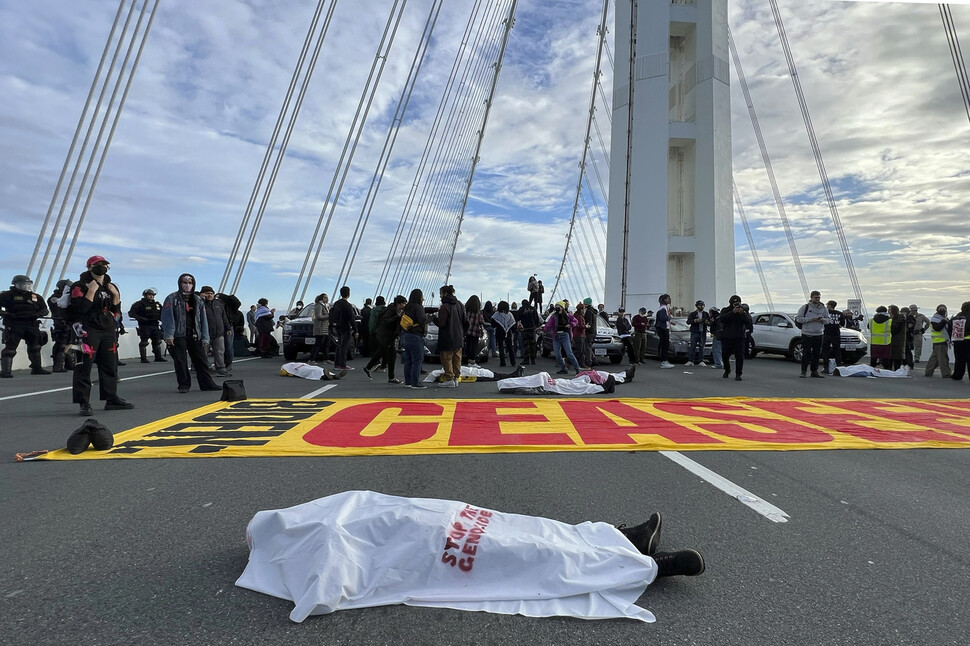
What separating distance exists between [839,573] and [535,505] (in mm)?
1664

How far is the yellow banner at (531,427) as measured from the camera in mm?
5699

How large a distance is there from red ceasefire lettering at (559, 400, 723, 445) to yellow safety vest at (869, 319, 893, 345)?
34.5 feet

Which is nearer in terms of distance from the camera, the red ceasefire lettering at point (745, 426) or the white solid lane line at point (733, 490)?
the white solid lane line at point (733, 490)

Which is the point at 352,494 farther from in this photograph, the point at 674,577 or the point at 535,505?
the point at 674,577

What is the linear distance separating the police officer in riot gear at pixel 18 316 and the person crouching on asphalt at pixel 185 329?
4.65 m

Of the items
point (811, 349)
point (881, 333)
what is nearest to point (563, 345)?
point (811, 349)

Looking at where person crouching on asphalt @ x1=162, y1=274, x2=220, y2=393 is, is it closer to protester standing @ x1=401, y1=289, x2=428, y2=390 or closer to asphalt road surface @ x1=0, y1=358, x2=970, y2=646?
asphalt road surface @ x1=0, y1=358, x2=970, y2=646

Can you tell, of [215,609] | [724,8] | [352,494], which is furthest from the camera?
[724,8]

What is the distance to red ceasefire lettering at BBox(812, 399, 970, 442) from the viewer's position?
21.0ft

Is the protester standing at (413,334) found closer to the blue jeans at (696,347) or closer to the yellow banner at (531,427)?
the yellow banner at (531,427)

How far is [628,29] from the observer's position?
36.8 meters

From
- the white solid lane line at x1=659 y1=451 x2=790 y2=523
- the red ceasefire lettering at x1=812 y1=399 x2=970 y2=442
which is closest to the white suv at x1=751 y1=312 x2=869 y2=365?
the red ceasefire lettering at x1=812 y1=399 x2=970 y2=442

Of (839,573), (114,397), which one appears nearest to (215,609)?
(839,573)

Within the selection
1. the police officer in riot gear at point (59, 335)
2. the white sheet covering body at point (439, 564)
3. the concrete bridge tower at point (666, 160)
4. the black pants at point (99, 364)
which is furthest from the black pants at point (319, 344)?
the concrete bridge tower at point (666, 160)
